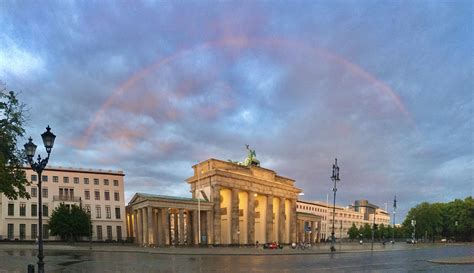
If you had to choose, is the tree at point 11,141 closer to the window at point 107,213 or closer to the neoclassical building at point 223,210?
the neoclassical building at point 223,210

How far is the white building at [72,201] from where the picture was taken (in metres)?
90.9

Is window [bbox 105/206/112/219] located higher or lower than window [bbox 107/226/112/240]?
higher

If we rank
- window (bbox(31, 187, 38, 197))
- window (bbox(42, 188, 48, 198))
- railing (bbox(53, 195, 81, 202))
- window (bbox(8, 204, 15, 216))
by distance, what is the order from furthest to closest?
railing (bbox(53, 195, 81, 202)), window (bbox(42, 188, 48, 198)), window (bbox(31, 187, 38, 197)), window (bbox(8, 204, 15, 216))

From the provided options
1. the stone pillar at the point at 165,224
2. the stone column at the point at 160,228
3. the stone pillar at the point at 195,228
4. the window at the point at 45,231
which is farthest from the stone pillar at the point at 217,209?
the window at the point at 45,231

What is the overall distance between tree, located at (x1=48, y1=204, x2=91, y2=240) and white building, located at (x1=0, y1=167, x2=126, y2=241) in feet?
14.9

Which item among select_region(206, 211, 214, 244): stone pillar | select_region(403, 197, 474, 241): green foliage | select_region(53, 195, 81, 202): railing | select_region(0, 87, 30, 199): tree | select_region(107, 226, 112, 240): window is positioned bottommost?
select_region(403, 197, 474, 241): green foliage

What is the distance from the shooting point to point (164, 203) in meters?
75.7

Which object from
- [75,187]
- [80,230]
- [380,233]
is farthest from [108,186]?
[380,233]

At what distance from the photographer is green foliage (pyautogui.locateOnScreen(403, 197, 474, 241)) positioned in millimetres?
142000

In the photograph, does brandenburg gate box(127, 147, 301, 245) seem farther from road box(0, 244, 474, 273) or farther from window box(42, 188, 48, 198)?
road box(0, 244, 474, 273)

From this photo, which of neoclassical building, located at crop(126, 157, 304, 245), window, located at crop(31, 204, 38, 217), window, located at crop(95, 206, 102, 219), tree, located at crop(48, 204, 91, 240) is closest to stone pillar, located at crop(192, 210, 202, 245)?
neoclassical building, located at crop(126, 157, 304, 245)

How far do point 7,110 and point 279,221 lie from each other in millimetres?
90130

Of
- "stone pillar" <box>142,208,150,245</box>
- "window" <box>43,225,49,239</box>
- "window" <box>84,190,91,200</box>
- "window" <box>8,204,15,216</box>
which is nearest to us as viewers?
"stone pillar" <box>142,208,150,245</box>

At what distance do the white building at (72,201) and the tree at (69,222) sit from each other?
179 inches
